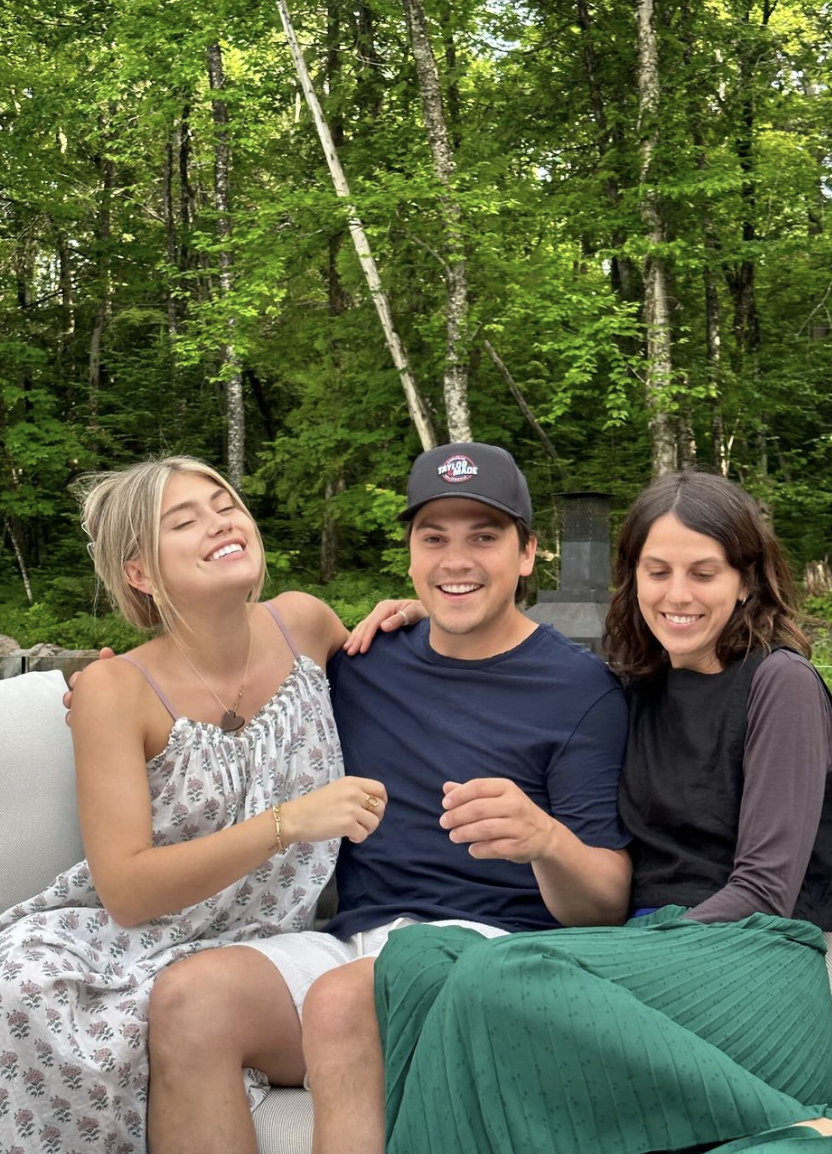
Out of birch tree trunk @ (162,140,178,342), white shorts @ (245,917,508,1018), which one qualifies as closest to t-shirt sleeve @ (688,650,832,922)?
white shorts @ (245,917,508,1018)

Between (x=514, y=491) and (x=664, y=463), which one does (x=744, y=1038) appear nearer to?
(x=514, y=491)

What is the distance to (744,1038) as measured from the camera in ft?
5.16

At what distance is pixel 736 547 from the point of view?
196cm

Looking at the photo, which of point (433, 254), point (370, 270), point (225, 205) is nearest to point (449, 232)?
point (433, 254)

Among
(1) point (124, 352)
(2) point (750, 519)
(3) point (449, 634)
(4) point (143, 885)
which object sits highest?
(1) point (124, 352)

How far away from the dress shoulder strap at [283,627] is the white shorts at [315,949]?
0.50 metres

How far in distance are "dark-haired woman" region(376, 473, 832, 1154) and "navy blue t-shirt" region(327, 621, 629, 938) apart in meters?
0.07

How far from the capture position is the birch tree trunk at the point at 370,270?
1090cm

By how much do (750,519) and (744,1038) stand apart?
2.69 ft

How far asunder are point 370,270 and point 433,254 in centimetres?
58

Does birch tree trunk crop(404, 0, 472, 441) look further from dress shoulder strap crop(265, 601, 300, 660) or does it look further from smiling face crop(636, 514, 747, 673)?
smiling face crop(636, 514, 747, 673)

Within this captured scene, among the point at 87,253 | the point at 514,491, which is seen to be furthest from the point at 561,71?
the point at 514,491

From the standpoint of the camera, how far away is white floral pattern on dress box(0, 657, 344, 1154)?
1752 millimetres

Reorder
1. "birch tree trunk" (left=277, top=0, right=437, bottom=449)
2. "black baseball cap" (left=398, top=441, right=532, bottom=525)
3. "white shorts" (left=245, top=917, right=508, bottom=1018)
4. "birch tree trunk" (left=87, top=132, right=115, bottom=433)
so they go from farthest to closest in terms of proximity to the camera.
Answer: "birch tree trunk" (left=87, top=132, right=115, bottom=433) → "birch tree trunk" (left=277, top=0, right=437, bottom=449) → "black baseball cap" (left=398, top=441, right=532, bottom=525) → "white shorts" (left=245, top=917, right=508, bottom=1018)
